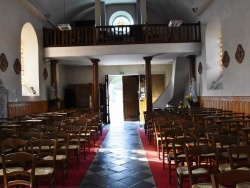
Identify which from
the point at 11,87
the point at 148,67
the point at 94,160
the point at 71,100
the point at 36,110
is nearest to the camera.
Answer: the point at 94,160

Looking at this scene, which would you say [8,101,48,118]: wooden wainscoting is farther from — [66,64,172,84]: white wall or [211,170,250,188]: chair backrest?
[211,170,250,188]: chair backrest

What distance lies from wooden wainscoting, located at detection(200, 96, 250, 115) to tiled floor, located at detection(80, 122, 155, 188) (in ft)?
11.4

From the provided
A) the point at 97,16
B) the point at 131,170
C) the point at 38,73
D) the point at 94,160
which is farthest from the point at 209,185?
the point at 97,16

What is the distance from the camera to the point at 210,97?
40.1 feet

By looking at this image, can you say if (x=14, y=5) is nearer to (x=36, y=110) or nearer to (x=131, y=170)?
(x=36, y=110)

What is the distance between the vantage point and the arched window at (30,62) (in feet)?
40.1

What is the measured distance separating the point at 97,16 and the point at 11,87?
244 inches

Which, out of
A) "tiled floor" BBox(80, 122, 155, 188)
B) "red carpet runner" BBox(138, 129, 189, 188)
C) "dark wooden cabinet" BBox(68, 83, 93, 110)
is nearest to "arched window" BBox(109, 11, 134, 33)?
"dark wooden cabinet" BBox(68, 83, 93, 110)

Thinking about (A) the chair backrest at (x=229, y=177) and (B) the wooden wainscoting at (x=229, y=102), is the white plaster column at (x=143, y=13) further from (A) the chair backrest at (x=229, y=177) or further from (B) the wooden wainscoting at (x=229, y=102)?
(A) the chair backrest at (x=229, y=177)

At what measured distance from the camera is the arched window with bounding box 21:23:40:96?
40.1 ft

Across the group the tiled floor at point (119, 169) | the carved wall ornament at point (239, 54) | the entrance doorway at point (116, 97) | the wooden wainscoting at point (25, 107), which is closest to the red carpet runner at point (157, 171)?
the tiled floor at point (119, 169)

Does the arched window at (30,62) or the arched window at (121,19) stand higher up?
the arched window at (121,19)

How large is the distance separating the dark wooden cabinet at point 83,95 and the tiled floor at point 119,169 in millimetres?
8396

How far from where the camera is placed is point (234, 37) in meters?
9.65
